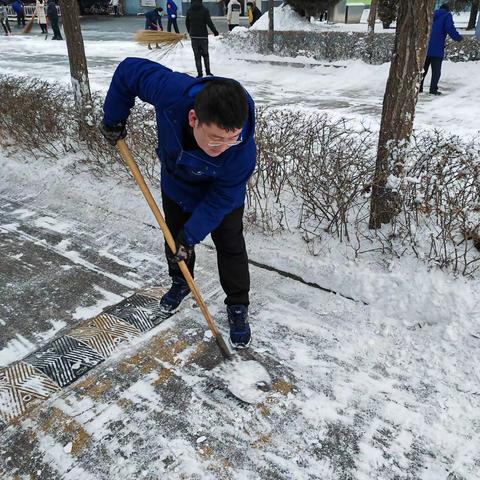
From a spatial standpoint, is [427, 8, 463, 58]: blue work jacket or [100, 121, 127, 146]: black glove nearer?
[100, 121, 127, 146]: black glove

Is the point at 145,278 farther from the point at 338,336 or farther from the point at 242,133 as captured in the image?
the point at 242,133

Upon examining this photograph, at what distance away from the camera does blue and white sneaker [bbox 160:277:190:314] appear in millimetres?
2791

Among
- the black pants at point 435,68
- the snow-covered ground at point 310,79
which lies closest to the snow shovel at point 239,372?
the snow-covered ground at point 310,79

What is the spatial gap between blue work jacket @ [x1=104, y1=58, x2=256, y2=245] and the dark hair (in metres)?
0.20

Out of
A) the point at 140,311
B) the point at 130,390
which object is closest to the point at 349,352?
the point at 130,390

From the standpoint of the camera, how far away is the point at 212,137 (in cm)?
175

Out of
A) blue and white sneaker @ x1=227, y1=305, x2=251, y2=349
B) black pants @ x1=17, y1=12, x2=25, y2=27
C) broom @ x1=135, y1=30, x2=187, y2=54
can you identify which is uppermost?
black pants @ x1=17, y1=12, x2=25, y2=27

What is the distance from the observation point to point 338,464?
1908mm

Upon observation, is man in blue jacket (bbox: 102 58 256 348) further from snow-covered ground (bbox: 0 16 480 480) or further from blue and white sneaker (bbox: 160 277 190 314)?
snow-covered ground (bbox: 0 16 480 480)

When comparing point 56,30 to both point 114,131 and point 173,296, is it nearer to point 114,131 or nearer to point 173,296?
point 114,131

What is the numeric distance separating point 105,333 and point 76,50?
3.58 meters

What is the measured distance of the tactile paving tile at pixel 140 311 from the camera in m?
2.71

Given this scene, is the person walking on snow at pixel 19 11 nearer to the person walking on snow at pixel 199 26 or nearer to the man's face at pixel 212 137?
the person walking on snow at pixel 199 26

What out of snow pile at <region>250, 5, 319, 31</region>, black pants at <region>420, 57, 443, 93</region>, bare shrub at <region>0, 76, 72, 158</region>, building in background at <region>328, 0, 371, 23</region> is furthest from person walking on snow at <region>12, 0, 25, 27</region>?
black pants at <region>420, 57, 443, 93</region>
